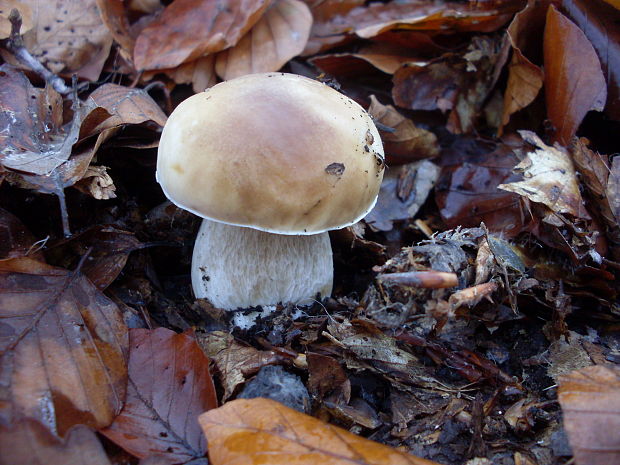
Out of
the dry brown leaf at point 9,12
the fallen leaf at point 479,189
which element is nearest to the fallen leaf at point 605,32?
the fallen leaf at point 479,189

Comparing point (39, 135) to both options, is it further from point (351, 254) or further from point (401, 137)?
point (401, 137)

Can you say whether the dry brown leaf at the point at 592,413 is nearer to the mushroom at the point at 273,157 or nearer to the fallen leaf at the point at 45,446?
the mushroom at the point at 273,157

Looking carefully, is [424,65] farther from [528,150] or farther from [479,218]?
[479,218]

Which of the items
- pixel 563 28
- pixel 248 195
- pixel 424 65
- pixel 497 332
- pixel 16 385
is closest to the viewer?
pixel 16 385

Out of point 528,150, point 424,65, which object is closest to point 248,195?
point 528,150

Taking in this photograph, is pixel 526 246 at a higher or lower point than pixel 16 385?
lower

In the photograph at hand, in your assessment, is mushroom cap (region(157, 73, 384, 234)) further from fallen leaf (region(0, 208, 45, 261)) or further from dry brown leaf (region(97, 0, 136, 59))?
dry brown leaf (region(97, 0, 136, 59))

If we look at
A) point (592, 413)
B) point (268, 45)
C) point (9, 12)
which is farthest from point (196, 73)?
point (592, 413)

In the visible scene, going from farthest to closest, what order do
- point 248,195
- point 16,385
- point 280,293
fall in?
point 280,293 < point 248,195 < point 16,385
